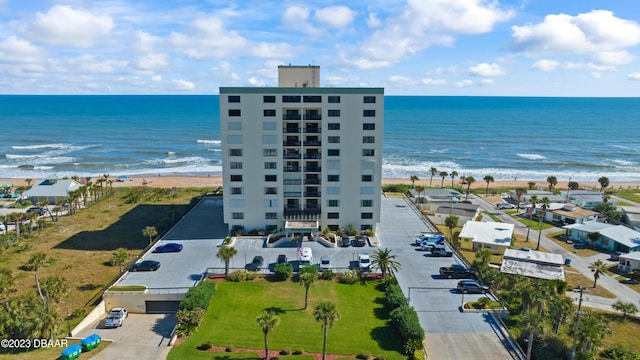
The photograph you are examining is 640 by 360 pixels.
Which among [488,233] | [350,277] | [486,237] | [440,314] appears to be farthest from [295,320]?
[488,233]

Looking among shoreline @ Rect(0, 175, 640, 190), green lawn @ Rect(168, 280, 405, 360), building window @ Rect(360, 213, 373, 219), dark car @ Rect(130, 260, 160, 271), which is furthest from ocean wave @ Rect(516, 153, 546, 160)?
dark car @ Rect(130, 260, 160, 271)

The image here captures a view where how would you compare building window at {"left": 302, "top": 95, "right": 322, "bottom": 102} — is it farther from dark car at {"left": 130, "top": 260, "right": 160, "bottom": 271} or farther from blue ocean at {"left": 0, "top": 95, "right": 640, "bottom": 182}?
blue ocean at {"left": 0, "top": 95, "right": 640, "bottom": 182}

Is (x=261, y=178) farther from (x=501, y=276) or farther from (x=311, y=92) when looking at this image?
(x=501, y=276)

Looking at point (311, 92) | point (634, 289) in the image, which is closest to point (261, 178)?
point (311, 92)

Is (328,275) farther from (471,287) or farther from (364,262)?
(471,287)

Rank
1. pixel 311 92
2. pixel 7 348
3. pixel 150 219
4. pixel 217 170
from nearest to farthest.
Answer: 1. pixel 7 348
2. pixel 311 92
3. pixel 150 219
4. pixel 217 170

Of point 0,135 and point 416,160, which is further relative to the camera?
point 0,135

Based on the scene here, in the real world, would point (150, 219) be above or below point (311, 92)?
below
